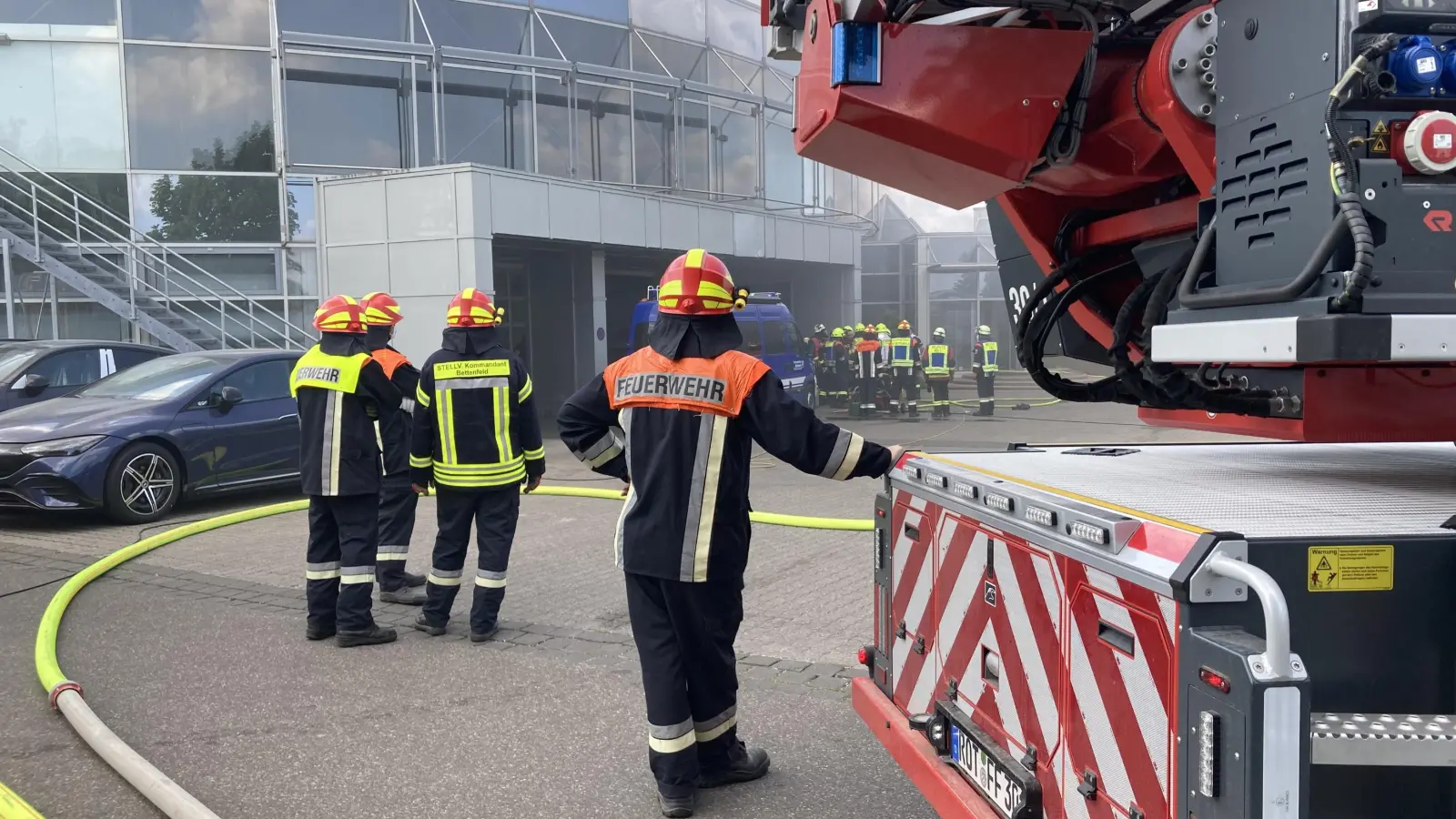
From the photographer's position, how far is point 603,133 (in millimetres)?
21156

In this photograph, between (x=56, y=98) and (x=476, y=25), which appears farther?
(x=476, y=25)

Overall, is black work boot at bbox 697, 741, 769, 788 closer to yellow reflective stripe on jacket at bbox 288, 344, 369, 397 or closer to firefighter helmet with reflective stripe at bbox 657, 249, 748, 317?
firefighter helmet with reflective stripe at bbox 657, 249, 748, 317

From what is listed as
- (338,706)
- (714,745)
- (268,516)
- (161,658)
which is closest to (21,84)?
(268,516)

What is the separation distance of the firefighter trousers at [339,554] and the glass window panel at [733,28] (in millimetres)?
19540

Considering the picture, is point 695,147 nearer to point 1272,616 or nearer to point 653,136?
point 653,136

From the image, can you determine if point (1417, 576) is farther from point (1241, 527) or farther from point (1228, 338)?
point (1228, 338)

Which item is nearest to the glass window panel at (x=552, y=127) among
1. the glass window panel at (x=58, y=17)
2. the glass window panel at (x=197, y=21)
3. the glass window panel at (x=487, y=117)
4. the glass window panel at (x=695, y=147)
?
the glass window panel at (x=487, y=117)

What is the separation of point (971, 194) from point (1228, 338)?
1263 mm

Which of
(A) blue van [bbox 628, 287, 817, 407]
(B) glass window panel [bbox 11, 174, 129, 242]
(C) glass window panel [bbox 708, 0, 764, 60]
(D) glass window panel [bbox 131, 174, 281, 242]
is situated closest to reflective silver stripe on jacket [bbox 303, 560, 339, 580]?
(A) blue van [bbox 628, 287, 817, 407]

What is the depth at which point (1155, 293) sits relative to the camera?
3.04 m

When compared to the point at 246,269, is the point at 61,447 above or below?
below

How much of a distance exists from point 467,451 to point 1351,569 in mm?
4587

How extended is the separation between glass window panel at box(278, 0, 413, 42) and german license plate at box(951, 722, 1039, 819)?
19.0m

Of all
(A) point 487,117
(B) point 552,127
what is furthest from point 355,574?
(B) point 552,127
